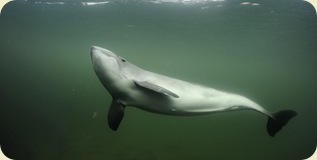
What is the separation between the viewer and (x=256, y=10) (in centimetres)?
1308

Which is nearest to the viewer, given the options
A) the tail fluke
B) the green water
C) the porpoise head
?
the porpoise head

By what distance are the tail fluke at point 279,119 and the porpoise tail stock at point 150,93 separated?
0.51 meters

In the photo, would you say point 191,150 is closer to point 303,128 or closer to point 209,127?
point 209,127

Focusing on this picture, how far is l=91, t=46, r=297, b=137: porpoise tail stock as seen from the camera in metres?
4.41

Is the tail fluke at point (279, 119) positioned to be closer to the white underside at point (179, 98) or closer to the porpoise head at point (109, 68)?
the white underside at point (179, 98)

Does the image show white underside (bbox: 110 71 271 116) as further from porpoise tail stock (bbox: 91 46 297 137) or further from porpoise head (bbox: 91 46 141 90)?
porpoise head (bbox: 91 46 141 90)

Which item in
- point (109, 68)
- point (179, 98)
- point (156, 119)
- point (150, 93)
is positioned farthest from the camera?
point (156, 119)

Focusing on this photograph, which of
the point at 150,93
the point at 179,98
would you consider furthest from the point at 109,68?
the point at 179,98

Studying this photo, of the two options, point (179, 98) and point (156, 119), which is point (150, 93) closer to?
point (179, 98)

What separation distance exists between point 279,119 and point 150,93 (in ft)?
10.2

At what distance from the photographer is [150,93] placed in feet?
15.3

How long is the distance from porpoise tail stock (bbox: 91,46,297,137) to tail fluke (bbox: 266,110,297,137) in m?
0.51

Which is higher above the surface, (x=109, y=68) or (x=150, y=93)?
(x=109, y=68)

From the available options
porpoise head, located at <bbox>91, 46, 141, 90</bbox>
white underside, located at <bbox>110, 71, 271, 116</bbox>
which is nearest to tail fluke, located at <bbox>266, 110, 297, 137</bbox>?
white underside, located at <bbox>110, 71, 271, 116</bbox>
